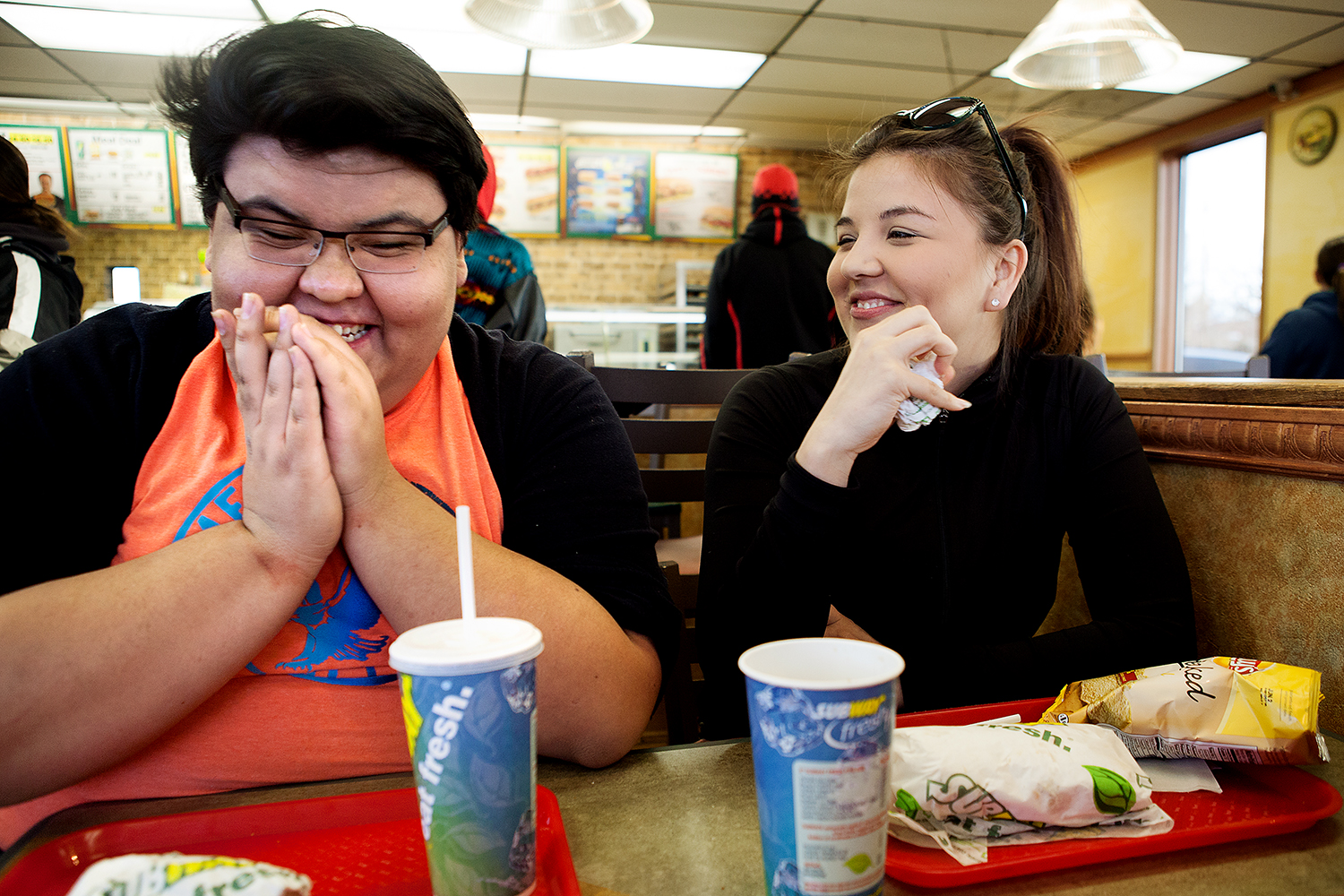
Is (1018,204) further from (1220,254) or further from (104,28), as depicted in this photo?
(1220,254)

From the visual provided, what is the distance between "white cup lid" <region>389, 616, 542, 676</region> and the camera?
0.51 metres

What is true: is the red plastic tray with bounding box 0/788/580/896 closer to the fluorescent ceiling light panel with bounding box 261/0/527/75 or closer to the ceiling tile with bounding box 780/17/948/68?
the fluorescent ceiling light panel with bounding box 261/0/527/75

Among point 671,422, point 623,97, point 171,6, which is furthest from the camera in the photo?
point 623,97

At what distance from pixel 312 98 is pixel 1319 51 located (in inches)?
264

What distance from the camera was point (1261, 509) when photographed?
1.16 metres

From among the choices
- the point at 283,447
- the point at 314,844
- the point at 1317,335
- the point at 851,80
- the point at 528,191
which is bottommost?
the point at 314,844

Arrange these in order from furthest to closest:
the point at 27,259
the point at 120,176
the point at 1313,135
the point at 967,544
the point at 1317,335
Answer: the point at 120,176, the point at 1313,135, the point at 1317,335, the point at 27,259, the point at 967,544

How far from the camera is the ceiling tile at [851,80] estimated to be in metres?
5.60

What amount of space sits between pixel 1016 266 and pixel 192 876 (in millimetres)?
1384

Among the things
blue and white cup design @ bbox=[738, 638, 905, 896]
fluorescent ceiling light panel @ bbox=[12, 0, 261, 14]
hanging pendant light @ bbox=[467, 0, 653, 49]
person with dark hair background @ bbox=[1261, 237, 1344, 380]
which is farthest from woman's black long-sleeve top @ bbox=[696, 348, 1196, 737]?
fluorescent ceiling light panel @ bbox=[12, 0, 261, 14]

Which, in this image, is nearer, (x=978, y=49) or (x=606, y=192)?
(x=978, y=49)

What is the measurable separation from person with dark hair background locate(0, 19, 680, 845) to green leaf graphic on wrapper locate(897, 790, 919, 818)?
288 mm

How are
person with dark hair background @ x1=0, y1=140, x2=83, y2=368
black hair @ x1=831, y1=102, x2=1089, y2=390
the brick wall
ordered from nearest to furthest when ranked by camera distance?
black hair @ x1=831, y1=102, x2=1089, y2=390 → person with dark hair background @ x1=0, y1=140, x2=83, y2=368 → the brick wall

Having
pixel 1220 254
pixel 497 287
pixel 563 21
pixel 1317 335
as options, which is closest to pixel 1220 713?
pixel 497 287
